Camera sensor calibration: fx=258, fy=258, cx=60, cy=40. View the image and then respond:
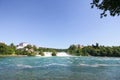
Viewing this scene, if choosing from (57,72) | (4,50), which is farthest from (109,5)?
(4,50)

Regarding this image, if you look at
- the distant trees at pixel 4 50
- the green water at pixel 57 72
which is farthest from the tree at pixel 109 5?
the distant trees at pixel 4 50

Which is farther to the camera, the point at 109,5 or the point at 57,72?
the point at 57,72

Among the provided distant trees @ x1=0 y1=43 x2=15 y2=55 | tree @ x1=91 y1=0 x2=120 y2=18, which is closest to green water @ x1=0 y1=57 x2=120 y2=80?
tree @ x1=91 y1=0 x2=120 y2=18

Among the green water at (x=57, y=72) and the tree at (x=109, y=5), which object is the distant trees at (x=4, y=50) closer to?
the green water at (x=57, y=72)

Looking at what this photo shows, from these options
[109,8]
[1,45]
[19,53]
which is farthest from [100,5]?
[19,53]

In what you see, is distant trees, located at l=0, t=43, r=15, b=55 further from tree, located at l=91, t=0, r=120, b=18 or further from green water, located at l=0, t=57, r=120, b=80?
tree, located at l=91, t=0, r=120, b=18

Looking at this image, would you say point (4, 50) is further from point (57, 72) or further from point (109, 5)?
point (109, 5)

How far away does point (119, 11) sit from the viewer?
39.8ft

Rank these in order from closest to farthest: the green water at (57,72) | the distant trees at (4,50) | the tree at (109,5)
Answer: the tree at (109,5) → the green water at (57,72) → the distant trees at (4,50)

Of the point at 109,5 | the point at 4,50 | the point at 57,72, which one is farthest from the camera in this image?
the point at 4,50

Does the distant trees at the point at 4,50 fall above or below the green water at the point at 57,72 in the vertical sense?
above

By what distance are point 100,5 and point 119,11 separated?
938mm

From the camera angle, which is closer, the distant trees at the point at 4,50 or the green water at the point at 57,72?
the green water at the point at 57,72

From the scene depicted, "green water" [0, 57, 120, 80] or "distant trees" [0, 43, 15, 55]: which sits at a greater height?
"distant trees" [0, 43, 15, 55]
